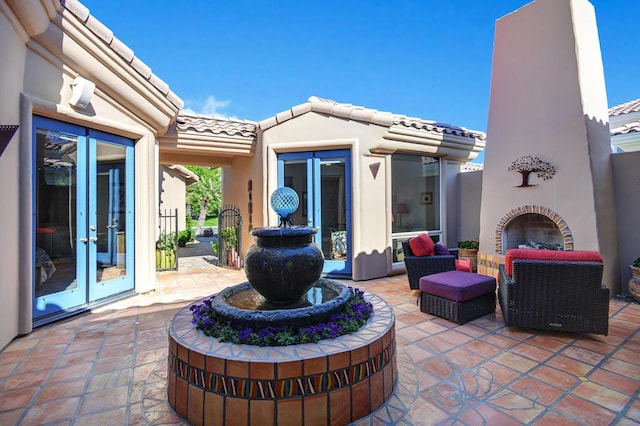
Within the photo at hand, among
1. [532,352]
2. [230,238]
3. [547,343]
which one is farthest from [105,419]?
[230,238]

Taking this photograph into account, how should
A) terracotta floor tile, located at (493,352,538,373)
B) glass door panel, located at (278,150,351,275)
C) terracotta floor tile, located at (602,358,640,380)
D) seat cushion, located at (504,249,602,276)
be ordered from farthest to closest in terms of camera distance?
glass door panel, located at (278,150,351,275) → seat cushion, located at (504,249,602,276) → terracotta floor tile, located at (493,352,538,373) → terracotta floor tile, located at (602,358,640,380)

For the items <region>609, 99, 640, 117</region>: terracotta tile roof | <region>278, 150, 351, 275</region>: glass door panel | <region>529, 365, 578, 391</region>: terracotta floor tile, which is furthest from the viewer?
<region>609, 99, 640, 117</region>: terracotta tile roof

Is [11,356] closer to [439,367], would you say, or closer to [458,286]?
[439,367]

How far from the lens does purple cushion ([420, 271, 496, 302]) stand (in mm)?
4059

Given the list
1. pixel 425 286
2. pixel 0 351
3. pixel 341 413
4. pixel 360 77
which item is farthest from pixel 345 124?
pixel 360 77

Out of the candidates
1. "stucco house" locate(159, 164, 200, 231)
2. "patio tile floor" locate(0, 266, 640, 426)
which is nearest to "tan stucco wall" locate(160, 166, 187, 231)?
"stucco house" locate(159, 164, 200, 231)

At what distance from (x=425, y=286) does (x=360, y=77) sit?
1290 cm

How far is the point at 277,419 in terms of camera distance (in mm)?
1981

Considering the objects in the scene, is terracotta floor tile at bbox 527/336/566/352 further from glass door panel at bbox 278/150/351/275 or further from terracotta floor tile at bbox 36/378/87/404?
terracotta floor tile at bbox 36/378/87/404

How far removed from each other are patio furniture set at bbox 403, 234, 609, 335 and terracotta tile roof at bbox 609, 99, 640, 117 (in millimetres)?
8388

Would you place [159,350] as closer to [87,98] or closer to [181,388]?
[181,388]

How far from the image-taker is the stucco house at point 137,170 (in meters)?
3.77

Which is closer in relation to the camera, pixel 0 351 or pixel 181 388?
pixel 181 388

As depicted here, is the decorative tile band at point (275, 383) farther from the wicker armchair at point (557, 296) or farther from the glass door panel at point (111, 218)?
the glass door panel at point (111, 218)
